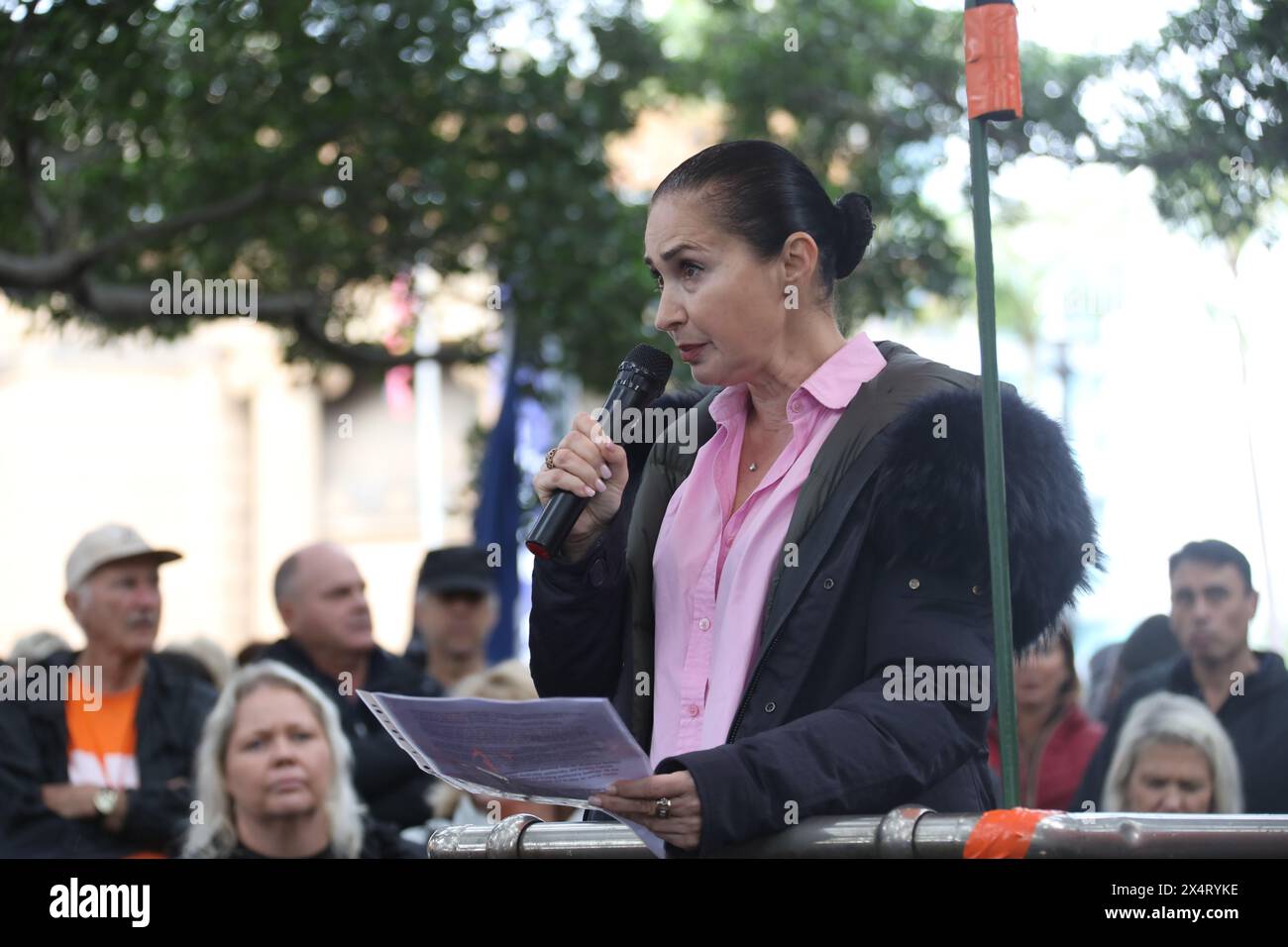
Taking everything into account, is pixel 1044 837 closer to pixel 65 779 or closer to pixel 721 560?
pixel 721 560

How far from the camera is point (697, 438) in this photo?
280 centimetres

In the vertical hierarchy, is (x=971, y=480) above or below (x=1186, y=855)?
above

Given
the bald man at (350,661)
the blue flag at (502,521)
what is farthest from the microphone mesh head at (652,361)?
the blue flag at (502,521)

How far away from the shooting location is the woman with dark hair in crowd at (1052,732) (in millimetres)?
5934

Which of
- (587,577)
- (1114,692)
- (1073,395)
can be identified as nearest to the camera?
(587,577)

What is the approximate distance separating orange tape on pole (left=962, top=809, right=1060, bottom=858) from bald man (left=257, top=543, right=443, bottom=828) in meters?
3.70

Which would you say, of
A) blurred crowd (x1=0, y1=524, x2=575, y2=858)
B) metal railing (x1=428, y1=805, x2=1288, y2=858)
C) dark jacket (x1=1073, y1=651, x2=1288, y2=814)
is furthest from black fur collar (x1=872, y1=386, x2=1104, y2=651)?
dark jacket (x1=1073, y1=651, x2=1288, y2=814)

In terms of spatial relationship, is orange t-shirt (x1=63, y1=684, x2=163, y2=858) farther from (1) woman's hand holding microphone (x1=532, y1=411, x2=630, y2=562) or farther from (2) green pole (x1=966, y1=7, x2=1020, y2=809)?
(2) green pole (x1=966, y1=7, x2=1020, y2=809)

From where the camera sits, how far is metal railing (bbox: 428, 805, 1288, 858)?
2018mm

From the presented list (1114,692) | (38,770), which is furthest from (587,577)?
(1114,692)

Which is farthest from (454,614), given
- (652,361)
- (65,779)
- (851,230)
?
(851,230)
